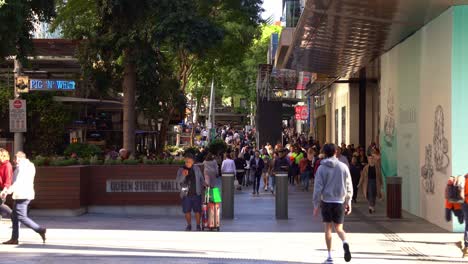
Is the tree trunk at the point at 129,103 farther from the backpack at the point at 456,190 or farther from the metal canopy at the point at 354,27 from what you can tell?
the backpack at the point at 456,190

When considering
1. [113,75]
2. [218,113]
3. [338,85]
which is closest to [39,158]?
[113,75]

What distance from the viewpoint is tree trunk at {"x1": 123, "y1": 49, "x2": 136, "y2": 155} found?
73.3 ft

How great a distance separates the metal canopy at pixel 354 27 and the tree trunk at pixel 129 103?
4.69 meters

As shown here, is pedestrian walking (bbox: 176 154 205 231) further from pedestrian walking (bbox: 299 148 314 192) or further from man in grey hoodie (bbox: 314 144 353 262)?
pedestrian walking (bbox: 299 148 314 192)

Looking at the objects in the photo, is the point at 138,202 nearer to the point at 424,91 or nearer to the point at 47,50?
the point at 424,91

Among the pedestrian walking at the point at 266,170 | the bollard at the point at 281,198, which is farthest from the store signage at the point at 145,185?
the pedestrian walking at the point at 266,170

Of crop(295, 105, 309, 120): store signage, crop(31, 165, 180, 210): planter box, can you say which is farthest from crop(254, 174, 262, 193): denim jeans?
crop(295, 105, 309, 120): store signage

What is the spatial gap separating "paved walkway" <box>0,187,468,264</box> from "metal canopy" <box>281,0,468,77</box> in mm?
4416

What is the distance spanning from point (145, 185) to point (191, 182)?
3.80 metres

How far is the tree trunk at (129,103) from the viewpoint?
22.3 metres

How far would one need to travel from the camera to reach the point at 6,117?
2867 cm

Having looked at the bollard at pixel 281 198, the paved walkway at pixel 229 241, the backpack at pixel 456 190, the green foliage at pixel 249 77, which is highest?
the green foliage at pixel 249 77

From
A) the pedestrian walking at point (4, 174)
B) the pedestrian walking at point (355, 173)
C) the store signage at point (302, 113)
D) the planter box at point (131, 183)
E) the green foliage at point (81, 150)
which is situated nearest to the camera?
the pedestrian walking at point (4, 174)

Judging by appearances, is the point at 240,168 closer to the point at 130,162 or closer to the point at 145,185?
the point at 130,162
